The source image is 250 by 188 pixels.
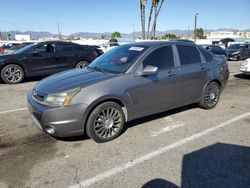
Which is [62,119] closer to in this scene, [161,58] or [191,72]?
[161,58]

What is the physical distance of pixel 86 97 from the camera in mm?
3844

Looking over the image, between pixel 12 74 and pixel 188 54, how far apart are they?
21.7ft

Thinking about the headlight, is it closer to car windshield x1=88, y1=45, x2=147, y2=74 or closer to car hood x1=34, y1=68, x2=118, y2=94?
car hood x1=34, y1=68, x2=118, y2=94

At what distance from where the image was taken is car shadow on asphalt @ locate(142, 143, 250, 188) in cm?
304

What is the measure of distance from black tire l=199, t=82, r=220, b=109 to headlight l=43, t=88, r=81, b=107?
3.13 m

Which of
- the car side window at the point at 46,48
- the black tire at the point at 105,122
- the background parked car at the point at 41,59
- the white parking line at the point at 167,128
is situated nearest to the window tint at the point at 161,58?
the black tire at the point at 105,122

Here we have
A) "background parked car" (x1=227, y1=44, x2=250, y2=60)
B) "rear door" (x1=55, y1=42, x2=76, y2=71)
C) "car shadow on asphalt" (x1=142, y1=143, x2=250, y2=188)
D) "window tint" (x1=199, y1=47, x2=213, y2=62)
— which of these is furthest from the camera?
"background parked car" (x1=227, y1=44, x2=250, y2=60)

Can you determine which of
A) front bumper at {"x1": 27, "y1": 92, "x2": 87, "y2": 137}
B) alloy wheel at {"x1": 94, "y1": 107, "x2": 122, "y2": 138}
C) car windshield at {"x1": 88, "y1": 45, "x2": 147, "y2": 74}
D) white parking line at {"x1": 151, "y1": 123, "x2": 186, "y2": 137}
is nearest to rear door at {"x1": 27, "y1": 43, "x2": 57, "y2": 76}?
car windshield at {"x1": 88, "y1": 45, "x2": 147, "y2": 74}

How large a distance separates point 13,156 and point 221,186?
113 inches

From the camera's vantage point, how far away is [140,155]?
12.2 feet

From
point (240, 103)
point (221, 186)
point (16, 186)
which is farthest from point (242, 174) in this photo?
point (240, 103)

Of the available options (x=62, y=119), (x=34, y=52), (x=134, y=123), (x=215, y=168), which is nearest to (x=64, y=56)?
(x=34, y=52)

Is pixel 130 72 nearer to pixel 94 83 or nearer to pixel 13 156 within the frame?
pixel 94 83

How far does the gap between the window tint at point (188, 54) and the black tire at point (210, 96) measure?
0.72 meters
